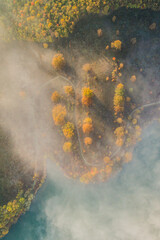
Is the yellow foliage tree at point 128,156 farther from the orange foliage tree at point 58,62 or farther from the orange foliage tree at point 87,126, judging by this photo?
the orange foliage tree at point 58,62

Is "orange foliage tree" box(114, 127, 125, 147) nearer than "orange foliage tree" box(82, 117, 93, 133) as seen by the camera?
No

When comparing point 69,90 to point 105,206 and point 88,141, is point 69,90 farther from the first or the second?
point 105,206

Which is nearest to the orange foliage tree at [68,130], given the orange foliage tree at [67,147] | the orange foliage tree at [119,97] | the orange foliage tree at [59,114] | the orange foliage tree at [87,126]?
the orange foliage tree at [59,114]

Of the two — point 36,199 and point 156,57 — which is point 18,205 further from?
point 156,57

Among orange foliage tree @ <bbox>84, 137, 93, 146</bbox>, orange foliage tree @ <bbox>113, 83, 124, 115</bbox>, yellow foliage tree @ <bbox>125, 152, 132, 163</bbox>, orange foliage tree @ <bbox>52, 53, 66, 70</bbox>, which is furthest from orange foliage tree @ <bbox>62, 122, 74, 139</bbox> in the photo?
yellow foliage tree @ <bbox>125, 152, 132, 163</bbox>

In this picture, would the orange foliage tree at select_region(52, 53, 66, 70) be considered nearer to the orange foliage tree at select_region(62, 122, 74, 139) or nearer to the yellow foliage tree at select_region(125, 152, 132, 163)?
the orange foliage tree at select_region(62, 122, 74, 139)

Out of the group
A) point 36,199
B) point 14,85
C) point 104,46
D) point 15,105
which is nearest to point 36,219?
A: point 36,199

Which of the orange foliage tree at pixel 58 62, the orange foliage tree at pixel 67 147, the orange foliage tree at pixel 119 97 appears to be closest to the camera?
the orange foliage tree at pixel 119 97
